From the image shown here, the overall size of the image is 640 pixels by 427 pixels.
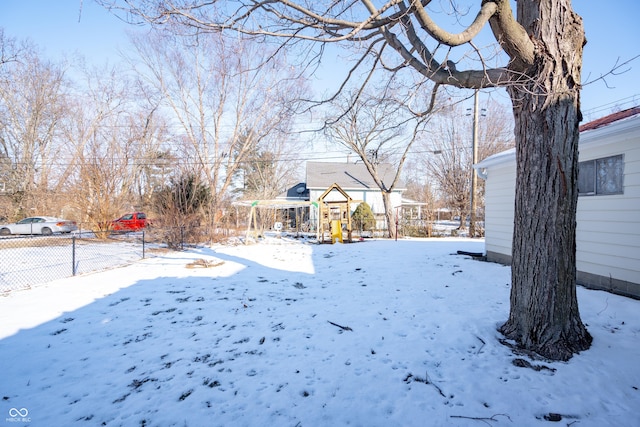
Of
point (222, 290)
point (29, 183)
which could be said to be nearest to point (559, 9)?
point (222, 290)

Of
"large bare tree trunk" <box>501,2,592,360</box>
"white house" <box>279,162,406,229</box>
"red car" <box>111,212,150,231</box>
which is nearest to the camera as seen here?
"large bare tree trunk" <box>501,2,592,360</box>

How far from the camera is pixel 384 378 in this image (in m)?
2.52

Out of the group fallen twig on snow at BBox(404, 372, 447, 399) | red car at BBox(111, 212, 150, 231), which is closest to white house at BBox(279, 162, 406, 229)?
red car at BBox(111, 212, 150, 231)

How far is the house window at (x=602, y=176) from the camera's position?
4730 mm

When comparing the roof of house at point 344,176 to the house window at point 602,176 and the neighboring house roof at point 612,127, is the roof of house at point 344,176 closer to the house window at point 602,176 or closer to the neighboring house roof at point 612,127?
the house window at point 602,176

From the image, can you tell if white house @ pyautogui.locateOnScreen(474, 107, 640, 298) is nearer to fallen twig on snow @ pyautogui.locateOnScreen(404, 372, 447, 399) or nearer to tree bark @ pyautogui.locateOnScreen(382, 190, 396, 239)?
fallen twig on snow @ pyautogui.locateOnScreen(404, 372, 447, 399)

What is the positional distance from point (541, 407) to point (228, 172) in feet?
60.8

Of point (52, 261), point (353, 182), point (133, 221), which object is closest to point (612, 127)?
point (52, 261)

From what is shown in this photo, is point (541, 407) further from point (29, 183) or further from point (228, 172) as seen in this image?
point (29, 183)

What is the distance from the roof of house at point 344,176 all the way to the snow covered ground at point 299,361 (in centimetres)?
1734

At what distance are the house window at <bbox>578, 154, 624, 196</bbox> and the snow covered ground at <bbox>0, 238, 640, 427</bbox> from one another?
6.04 feet

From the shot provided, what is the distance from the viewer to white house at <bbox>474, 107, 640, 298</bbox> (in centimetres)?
439

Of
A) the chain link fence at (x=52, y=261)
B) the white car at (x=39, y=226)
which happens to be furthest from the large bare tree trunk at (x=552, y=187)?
the white car at (x=39, y=226)

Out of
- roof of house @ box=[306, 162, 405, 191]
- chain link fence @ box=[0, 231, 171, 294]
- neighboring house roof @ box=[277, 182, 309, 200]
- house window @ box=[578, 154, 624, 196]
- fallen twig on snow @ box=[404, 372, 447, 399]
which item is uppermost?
roof of house @ box=[306, 162, 405, 191]
